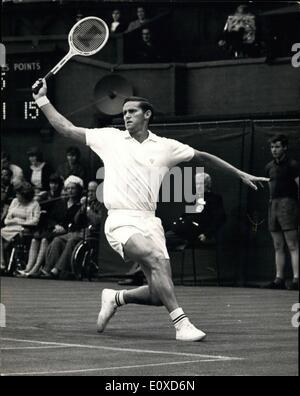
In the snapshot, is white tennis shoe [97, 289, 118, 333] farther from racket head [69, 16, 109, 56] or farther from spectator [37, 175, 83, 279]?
spectator [37, 175, 83, 279]

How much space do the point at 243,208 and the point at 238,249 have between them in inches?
23.9

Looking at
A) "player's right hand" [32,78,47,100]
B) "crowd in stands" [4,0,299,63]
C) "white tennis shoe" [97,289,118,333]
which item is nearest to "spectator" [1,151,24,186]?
"crowd in stands" [4,0,299,63]

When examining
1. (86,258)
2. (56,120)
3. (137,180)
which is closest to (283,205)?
(86,258)

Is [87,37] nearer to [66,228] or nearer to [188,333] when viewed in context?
[188,333]

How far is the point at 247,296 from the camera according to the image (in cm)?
1758

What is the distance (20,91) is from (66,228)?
Answer: 4.19 meters

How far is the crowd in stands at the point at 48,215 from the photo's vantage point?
70.5ft

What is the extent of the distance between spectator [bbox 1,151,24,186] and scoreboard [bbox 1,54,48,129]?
994 mm

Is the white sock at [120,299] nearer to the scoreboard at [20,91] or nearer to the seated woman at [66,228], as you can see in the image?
the seated woman at [66,228]

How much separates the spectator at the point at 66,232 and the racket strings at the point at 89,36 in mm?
7855

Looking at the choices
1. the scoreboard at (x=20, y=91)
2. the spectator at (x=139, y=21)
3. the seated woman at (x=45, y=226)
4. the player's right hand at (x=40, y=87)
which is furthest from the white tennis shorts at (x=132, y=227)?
the spectator at (x=139, y=21)

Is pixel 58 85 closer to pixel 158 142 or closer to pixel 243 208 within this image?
pixel 243 208

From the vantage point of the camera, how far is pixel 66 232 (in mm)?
21828

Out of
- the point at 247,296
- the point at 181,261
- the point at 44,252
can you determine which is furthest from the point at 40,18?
the point at 247,296
